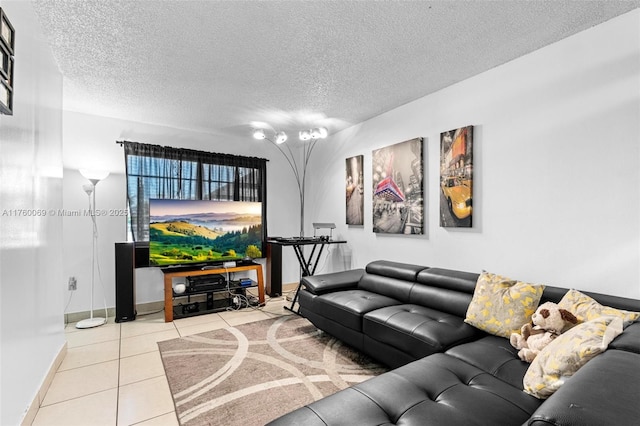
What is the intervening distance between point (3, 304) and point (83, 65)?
2.10m

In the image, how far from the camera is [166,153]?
4180 millimetres

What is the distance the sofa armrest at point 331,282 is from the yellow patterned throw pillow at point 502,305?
4.30 feet

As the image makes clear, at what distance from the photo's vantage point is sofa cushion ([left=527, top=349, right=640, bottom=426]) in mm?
810

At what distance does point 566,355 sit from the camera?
4.29ft

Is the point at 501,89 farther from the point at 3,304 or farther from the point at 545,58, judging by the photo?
the point at 3,304

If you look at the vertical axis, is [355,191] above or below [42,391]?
above

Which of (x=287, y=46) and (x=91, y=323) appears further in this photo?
(x=91, y=323)

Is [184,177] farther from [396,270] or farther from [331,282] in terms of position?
[396,270]

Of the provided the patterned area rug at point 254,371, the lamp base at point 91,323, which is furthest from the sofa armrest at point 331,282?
the lamp base at point 91,323

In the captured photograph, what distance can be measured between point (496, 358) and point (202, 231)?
348cm

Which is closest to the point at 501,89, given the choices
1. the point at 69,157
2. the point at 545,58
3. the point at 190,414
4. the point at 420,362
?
the point at 545,58

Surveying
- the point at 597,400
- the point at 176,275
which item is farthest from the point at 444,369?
the point at 176,275

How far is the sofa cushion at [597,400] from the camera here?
2.66 ft

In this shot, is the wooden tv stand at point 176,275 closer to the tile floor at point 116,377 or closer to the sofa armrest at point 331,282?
the tile floor at point 116,377
